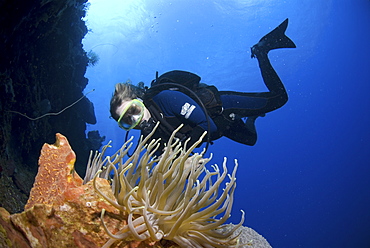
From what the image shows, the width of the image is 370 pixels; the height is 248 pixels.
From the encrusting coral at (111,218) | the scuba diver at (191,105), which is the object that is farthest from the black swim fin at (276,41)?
the encrusting coral at (111,218)

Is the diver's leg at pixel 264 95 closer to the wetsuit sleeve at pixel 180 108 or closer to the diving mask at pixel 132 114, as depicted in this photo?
the wetsuit sleeve at pixel 180 108

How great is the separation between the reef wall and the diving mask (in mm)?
2173

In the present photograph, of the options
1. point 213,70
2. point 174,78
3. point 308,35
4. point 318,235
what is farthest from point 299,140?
point 174,78

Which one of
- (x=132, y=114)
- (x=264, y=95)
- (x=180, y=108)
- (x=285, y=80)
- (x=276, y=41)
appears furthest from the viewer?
(x=285, y=80)

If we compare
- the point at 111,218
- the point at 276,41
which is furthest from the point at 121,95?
the point at 276,41

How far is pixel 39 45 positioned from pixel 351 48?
41.0 metres

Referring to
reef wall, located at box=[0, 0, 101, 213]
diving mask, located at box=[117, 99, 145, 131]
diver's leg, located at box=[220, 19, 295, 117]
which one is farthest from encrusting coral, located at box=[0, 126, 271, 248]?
diver's leg, located at box=[220, 19, 295, 117]

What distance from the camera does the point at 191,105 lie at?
4188 millimetres

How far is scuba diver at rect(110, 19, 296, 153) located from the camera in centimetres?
386

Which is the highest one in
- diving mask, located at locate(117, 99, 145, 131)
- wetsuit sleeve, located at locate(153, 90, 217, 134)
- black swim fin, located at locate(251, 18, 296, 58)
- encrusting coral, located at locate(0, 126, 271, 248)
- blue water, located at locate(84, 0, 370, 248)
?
blue water, located at locate(84, 0, 370, 248)

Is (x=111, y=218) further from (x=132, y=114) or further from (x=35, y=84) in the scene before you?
(x=35, y=84)

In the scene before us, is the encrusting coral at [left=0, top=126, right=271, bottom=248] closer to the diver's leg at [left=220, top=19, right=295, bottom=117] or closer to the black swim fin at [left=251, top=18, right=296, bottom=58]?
the diver's leg at [left=220, top=19, right=295, bottom=117]

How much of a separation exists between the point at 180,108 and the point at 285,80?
124ft

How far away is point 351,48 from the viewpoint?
3316 centimetres
